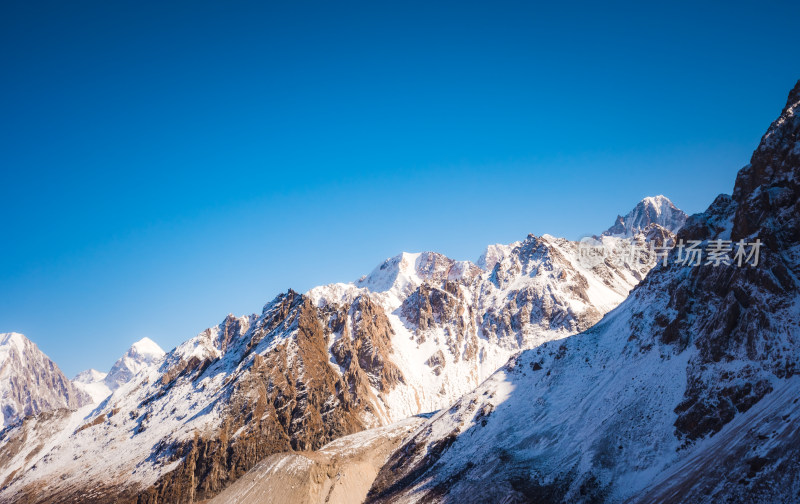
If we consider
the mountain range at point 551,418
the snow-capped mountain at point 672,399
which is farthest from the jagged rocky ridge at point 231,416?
the snow-capped mountain at point 672,399

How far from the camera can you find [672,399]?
6462cm

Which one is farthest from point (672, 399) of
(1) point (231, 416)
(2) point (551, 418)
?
(1) point (231, 416)

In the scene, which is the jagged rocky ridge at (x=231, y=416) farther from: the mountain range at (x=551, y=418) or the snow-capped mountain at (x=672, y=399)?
the snow-capped mountain at (x=672, y=399)

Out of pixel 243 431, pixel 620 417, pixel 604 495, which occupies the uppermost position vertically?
pixel 243 431

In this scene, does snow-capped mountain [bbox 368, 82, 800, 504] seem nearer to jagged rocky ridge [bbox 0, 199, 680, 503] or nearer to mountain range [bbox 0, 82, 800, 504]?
mountain range [bbox 0, 82, 800, 504]

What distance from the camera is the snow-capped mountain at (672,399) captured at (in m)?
50.3

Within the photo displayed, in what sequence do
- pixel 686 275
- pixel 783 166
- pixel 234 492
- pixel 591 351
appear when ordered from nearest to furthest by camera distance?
1. pixel 783 166
2. pixel 686 275
3. pixel 591 351
4. pixel 234 492

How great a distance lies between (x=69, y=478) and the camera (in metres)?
135

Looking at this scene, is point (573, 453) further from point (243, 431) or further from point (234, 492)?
point (243, 431)

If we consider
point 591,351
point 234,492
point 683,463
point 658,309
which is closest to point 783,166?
point 658,309

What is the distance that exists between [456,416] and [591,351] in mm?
33357

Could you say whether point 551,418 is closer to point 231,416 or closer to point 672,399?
point 672,399

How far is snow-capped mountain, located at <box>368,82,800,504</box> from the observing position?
50281mm

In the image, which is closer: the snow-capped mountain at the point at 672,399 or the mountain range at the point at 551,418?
the snow-capped mountain at the point at 672,399
